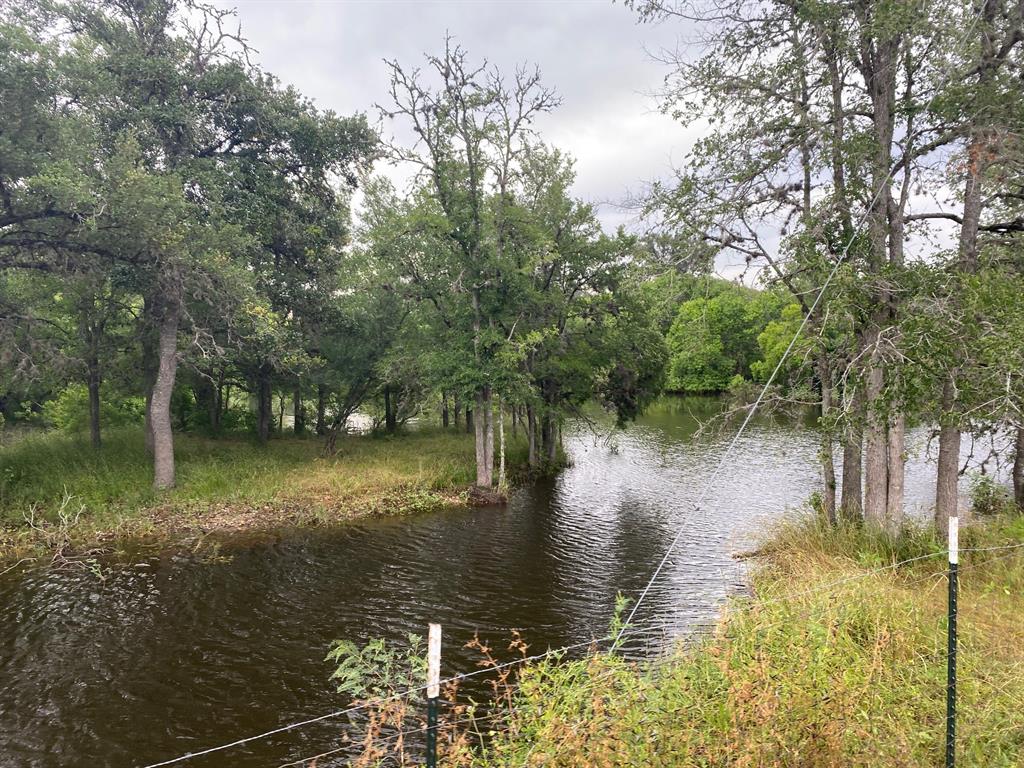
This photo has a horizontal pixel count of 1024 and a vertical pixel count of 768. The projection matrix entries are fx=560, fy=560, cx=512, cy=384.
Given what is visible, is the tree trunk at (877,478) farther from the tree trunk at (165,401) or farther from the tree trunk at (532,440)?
the tree trunk at (165,401)

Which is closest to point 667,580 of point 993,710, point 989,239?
point 993,710

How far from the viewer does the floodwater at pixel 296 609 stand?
7523 mm

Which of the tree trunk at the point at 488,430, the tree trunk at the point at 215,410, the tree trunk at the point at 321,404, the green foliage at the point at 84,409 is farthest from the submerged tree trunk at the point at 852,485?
the green foliage at the point at 84,409

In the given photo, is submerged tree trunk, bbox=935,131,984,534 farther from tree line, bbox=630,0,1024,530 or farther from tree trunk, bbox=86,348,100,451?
tree trunk, bbox=86,348,100,451

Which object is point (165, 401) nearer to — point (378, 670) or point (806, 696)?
point (378, 670)

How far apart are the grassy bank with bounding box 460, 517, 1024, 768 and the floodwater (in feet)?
10.0

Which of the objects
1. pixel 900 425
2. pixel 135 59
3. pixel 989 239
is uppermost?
pixel 135 59

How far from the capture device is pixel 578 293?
24.6 metres

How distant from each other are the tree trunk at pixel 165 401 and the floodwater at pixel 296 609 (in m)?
5.25

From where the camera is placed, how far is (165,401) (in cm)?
1842

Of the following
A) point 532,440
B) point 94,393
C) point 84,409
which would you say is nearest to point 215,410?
point 84,409

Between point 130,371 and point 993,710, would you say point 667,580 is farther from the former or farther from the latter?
point 130,371

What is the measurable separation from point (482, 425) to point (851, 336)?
44.7 ft

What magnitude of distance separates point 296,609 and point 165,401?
10.9 metres
